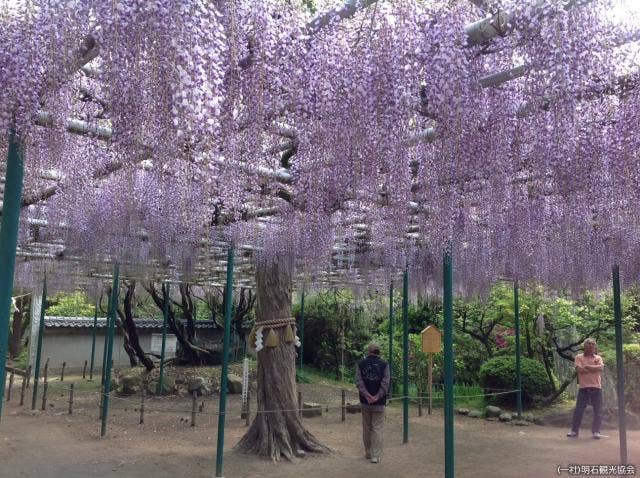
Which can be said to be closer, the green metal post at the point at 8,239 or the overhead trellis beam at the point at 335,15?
the green metal post at the point at 8,239

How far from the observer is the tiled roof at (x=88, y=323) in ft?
53.9

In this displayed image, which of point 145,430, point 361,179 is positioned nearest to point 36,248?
point 145,430

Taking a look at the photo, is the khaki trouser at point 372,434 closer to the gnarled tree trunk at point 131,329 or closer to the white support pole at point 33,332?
the gnarled tree trunk at point 131,329

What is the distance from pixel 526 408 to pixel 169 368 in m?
7.36

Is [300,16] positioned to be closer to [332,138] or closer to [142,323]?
[332,138]

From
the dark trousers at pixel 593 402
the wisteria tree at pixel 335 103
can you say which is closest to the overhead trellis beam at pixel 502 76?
the wisteria tree at pixel 335 103

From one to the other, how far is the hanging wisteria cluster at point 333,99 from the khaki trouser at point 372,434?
212 centimetres

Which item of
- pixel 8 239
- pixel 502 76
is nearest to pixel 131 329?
pixel 8 239

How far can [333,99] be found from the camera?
121 inches

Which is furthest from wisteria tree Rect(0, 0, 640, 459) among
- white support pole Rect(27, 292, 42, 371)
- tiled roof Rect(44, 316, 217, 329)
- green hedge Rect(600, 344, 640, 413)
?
tiled roof Rect(44, 316, 217, 329)

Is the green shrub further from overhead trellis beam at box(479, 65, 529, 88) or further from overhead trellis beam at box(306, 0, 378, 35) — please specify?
overhead trellis beam at box(306, 0, 378, 35)

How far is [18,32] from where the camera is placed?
2615mm

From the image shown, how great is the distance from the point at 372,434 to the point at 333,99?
4.12 m

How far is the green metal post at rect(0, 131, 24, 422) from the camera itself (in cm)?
267
